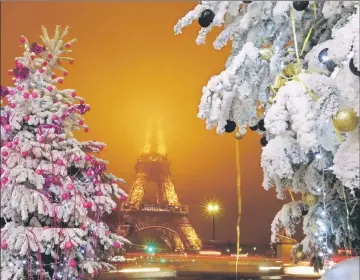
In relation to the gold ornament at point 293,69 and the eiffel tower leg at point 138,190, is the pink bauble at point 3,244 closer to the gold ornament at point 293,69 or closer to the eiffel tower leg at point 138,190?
the gold ornament at point 293,69

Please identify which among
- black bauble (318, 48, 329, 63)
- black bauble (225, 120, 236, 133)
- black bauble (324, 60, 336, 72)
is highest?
black bauble (318, 48, 329, 63)

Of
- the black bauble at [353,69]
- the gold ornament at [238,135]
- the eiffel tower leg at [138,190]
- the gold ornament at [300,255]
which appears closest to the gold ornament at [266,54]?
the gold ornament at [238,135]

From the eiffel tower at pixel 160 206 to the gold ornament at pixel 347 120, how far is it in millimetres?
25073

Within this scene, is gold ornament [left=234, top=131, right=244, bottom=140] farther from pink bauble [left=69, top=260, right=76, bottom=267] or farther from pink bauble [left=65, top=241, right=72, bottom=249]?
pink bauble [left=69, top=260, right=76, bottom=267]

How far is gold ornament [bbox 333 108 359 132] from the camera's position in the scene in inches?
52.3

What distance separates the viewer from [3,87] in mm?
5168

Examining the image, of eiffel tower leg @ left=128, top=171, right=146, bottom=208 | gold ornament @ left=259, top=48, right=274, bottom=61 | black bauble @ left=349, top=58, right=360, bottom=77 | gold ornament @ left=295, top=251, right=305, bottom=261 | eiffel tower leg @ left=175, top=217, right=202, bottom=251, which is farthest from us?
eiffel tower leg @ left=128, top=171, right=146, bottom=208

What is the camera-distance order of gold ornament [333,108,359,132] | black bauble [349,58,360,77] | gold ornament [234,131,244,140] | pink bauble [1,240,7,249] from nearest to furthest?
black bauble [349,58,360,77] < gold ornament [333,108,359,132] < gold ornament [234,131,244,140] < pink bauble [1,240,7,249]

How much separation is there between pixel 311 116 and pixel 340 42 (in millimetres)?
265

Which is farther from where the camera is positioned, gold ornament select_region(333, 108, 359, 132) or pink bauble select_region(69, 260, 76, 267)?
pink bauble select_region(69, 260, 76, 267)

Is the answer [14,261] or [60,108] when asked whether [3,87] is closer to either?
[60,108]

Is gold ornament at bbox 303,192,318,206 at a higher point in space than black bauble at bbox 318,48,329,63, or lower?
lower

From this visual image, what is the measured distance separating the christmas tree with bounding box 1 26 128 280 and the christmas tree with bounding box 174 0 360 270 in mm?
3158

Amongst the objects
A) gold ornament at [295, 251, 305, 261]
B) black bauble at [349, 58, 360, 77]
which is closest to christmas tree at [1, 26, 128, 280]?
gold ornament at [295, 251, 305, 261]
